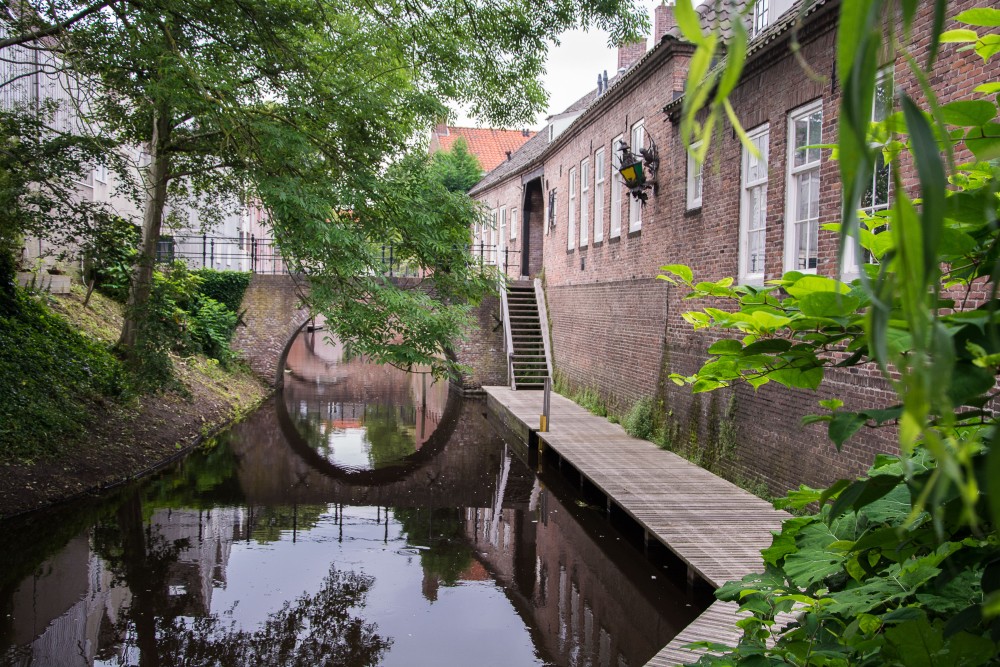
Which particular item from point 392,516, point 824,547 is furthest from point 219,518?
point 824,547

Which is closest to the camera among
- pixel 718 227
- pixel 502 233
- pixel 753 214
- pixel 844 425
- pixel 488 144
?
pixel 844 425

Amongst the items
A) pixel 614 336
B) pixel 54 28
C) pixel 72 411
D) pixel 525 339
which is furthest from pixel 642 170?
pixel 525 339

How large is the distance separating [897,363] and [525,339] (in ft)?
68.7

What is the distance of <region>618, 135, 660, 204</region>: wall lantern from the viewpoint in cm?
1272

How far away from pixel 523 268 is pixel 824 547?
23483mm

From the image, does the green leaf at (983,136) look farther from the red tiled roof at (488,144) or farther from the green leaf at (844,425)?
the red tiled roof at (488,144)

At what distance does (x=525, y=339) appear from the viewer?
2161cm

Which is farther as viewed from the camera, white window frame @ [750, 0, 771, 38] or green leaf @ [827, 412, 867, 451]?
white window frame @ [750, 0, 771, 38]

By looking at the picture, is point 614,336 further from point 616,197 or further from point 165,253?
point 165,253

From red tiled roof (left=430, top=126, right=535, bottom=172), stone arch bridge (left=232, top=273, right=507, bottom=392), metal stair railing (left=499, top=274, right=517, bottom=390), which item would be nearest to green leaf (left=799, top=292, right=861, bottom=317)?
metal stair railing (left=499, top=274, right=517, bottom=390)

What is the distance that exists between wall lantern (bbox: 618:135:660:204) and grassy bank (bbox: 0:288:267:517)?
7206mm

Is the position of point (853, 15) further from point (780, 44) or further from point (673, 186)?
point (673, 186)

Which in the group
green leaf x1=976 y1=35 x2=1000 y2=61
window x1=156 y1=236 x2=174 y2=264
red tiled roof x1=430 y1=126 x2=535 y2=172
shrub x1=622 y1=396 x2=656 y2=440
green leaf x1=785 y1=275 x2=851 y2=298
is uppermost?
red tiled roof x1=430 y1=126 x2=535 y2=172

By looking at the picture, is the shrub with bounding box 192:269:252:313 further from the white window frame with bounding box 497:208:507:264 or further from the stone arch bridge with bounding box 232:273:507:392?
the white window frame with bounding box 497:208:507:264
